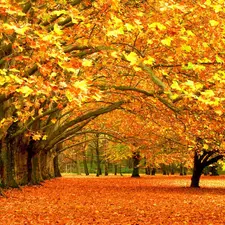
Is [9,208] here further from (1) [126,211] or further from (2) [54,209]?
(1) [126,211]

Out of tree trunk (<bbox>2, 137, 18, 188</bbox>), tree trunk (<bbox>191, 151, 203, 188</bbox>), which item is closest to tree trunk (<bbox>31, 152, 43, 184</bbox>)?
tree trunk (<bbox>2, 137, 18, 188</bbox>)

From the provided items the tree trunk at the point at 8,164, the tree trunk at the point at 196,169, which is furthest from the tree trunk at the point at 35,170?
the tree trunk at the point at 196,169

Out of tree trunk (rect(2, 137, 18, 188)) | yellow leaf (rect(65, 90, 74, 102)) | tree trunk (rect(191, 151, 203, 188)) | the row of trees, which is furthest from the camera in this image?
tree trunk (rect(191, 151, 203, 188))

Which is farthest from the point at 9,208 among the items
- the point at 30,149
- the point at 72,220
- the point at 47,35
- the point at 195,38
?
the point at 30,149

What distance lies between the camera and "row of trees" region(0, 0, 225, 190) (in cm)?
→ 736

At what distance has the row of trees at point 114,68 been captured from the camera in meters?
7.36

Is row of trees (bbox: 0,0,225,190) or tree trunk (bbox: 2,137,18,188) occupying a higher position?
row of trees (bbox: 0,0,225,190)

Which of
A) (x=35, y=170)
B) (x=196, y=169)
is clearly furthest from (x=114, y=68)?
(x=196, y=169)

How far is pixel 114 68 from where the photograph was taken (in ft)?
63.1

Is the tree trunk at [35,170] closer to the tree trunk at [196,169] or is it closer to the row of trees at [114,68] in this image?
the row of trees at [114,68]

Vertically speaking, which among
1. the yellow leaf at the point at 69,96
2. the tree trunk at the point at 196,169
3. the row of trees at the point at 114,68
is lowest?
the tree trunk at the point at 196,169

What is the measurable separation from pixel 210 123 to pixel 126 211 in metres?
4.12

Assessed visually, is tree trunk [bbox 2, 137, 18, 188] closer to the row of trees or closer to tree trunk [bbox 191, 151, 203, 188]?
the row of trees

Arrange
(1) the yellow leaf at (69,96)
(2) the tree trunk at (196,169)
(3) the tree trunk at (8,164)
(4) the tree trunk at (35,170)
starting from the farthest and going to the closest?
(2) the tree trunk at (196,169), (4) the tree trunk at (35,170), (3) the tree trunk at (8,164), (1) the yellow leaf at (69,96)
